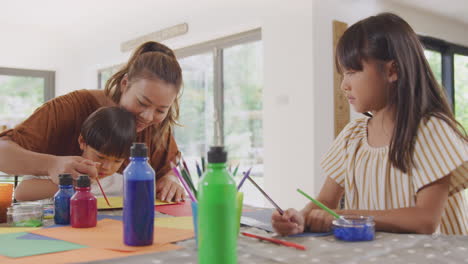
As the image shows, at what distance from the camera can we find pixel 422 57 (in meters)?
1.20

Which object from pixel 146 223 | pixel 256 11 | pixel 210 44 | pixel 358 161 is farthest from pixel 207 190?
pixel 210 44

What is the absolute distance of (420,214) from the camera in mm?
1011

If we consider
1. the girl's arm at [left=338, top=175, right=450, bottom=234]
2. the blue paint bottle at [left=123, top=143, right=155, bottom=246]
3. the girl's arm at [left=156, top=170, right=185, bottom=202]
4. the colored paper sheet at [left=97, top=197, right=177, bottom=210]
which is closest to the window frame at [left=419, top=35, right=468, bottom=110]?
the girl's arm at [left=156, top=170, right=185, bottom=202]

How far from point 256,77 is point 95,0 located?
6.47 ft

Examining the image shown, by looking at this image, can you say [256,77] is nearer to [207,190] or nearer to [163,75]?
[163,75]

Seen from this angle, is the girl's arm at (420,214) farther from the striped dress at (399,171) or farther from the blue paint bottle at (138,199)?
the blue paint bottle at (138,199)

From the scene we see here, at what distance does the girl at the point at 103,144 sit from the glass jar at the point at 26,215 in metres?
0.34

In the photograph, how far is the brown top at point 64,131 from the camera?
155cm

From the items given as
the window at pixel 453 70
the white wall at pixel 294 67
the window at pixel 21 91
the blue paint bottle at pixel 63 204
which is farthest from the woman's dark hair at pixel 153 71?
the window at pixel 21 91

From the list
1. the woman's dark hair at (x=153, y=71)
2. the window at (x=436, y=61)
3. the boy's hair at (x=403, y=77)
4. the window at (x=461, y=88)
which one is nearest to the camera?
the boy's hair at (x=403, y=77)

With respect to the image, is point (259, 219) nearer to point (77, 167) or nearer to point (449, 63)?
point (77, 167)

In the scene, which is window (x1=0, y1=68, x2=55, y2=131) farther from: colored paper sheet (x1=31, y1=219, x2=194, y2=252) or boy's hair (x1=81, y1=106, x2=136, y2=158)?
colored paper sheet (x1=31, y1=219, x2=194, y2=252)

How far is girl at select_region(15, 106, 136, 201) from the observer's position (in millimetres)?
1432

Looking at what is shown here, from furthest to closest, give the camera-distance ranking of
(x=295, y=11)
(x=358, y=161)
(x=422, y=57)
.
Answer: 1. (x=295, y=11)
2. (x=358, y=161)
3. (x=422, y=57)
